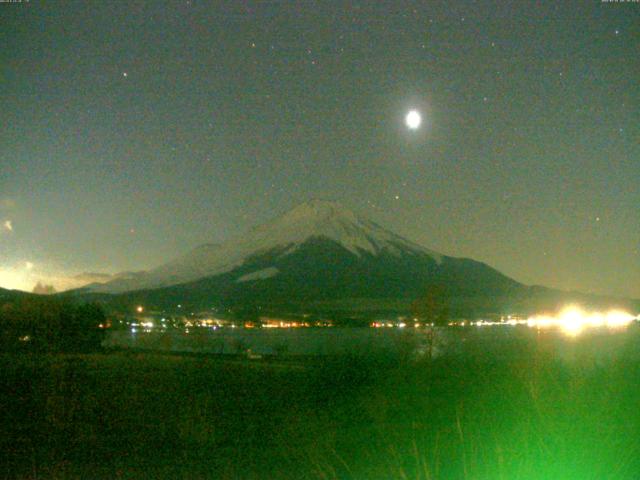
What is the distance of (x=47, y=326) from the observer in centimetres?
5266

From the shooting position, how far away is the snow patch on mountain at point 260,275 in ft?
477

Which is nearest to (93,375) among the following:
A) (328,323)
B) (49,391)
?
(49,391)

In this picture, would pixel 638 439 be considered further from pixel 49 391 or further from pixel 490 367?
pixel 49 391

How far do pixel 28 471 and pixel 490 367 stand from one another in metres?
13.8

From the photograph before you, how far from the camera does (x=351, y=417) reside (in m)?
15.8

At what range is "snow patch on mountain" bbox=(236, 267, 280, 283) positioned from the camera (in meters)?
145

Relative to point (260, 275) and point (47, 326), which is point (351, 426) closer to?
point (47, 326)

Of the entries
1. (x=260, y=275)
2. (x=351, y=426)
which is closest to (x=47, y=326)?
(x=351, y=426)

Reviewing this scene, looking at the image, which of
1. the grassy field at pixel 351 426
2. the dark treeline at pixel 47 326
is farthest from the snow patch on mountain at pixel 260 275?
the grassy field at pixel 351 426

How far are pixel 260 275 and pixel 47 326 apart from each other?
9460cm

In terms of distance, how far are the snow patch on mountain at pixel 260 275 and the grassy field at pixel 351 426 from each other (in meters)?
122

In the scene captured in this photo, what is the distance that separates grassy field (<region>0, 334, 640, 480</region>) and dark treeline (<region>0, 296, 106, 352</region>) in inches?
1179

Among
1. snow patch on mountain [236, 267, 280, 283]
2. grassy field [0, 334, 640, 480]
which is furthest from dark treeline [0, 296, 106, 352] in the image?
snow patch on mountain [236, 267, 280, 283]

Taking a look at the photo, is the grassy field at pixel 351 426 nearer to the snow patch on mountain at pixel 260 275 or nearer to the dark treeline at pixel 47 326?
the dark treeline at pixel 47 326
